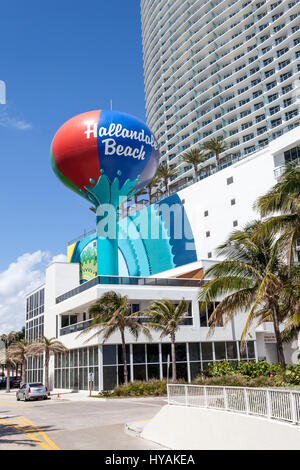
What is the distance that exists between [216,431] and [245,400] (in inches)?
40.1

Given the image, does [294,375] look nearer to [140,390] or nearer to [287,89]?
[140,390]

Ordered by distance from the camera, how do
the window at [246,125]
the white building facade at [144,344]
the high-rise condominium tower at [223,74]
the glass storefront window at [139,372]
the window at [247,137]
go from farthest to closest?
the window at [246,125]
the window at [247,137]
the high-rise condominium tower at [223,74]
the glass storefront window at [139,372]
the white building facade at [144,344]

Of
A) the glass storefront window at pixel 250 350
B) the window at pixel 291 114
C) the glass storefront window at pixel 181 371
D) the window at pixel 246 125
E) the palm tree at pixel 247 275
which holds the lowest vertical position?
the glass storefront window at pixel 181 371

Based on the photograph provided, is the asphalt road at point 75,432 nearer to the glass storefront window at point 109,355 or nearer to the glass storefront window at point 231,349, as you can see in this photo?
the glass storefront window at point 109,355

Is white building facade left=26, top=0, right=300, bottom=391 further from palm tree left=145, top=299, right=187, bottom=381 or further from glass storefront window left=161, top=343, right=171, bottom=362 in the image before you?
palm tree left=145, top=299, right=187, bottom=381

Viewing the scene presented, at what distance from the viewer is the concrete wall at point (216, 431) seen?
966 centimetres

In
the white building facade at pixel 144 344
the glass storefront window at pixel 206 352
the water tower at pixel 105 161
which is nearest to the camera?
the white building facade at pixel 144 344

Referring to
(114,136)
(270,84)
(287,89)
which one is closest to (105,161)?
(114,136)

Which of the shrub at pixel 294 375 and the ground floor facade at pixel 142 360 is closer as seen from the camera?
the shrub at pixel 294 375

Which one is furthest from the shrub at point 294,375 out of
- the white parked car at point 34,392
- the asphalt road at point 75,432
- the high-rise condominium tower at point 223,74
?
the high-rise condominium tower at point 223,74

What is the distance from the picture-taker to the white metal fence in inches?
394

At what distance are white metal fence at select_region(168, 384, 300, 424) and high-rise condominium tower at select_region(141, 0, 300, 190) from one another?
5849 cm

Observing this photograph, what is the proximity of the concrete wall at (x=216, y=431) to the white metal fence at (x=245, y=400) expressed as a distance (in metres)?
0.29

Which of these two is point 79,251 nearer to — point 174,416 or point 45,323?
point 45,323
